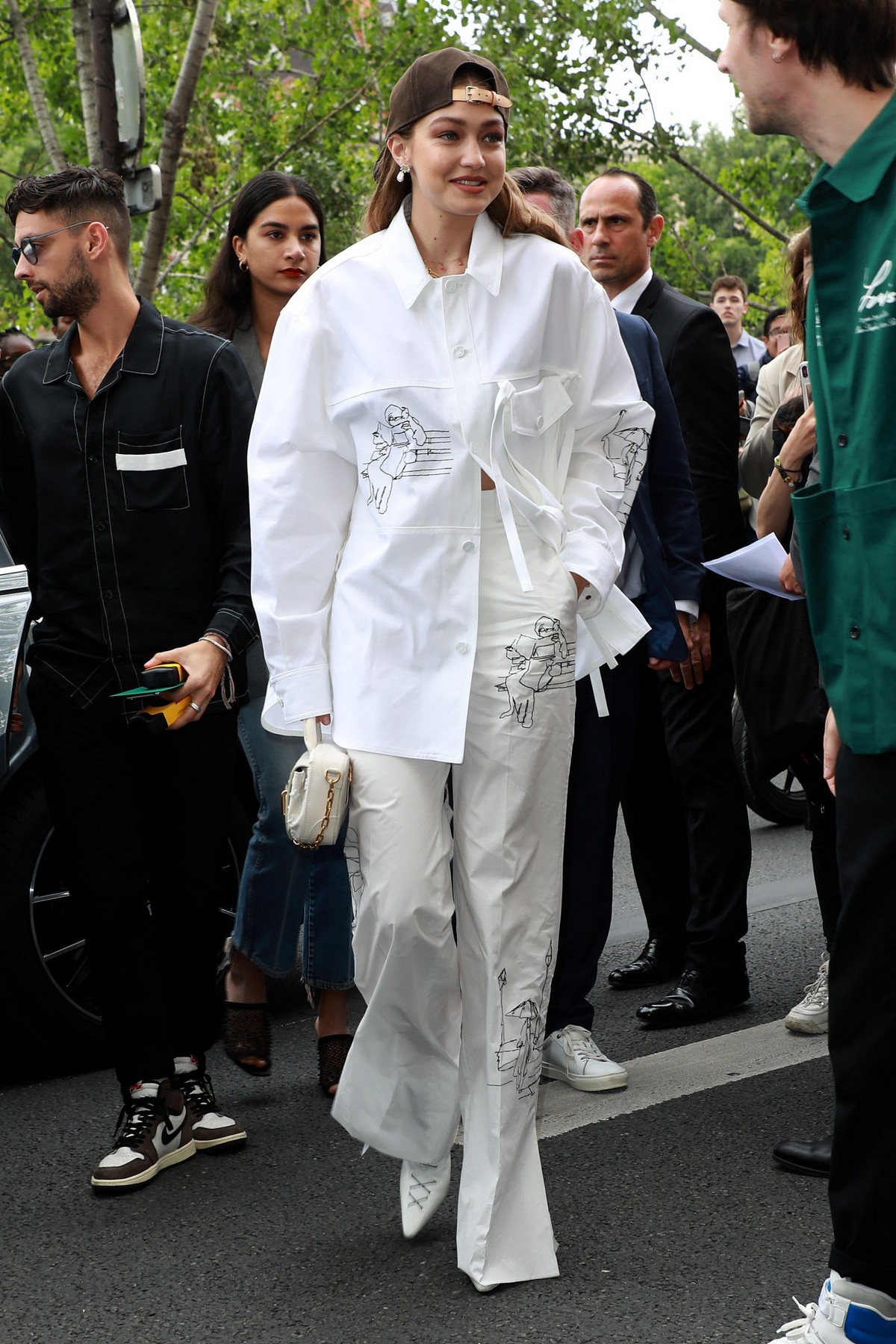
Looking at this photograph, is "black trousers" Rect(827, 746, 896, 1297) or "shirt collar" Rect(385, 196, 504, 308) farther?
"shirt collar" Rect(385, 196, 504, 308)

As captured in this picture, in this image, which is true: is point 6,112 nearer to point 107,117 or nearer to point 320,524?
point 107,117

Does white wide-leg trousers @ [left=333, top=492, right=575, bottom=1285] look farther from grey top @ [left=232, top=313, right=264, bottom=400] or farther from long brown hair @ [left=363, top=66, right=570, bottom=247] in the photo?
grey top @ [left=232, top=313, right=264, bottom=400]

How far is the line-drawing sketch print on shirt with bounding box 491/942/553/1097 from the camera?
3021 millimetres

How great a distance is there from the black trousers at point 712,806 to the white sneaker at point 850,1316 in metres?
2.08

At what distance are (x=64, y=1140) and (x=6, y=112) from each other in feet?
62.1

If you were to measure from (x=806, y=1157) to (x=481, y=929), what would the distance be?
0.98 meters

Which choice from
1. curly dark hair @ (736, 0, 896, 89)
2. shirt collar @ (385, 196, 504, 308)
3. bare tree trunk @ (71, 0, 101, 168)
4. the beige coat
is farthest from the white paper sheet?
bare tree trunk @ (71, 0, 101, 168)

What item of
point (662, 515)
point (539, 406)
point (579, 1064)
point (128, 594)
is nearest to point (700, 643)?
point (662, 515)

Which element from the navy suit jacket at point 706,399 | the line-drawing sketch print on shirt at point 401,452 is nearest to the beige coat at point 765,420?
the navy suit jacket at point 706,399

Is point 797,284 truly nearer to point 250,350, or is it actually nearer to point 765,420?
point 765,420

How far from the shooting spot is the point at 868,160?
2295mm

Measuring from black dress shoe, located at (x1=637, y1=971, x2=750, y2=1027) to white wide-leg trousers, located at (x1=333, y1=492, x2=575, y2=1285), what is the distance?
1504 millimetres

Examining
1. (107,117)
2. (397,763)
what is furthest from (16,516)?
(107,117)

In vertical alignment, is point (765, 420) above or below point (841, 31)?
below
